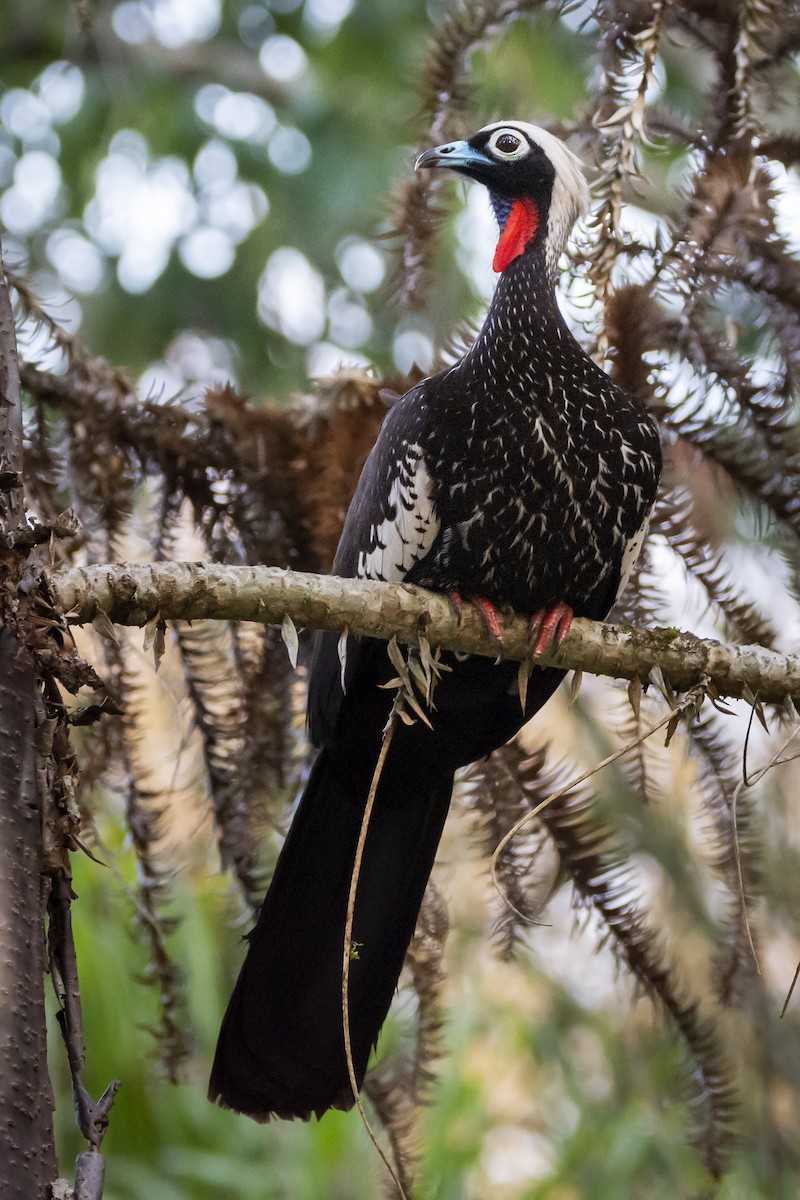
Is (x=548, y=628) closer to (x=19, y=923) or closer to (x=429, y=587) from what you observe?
(x=429, y=587)

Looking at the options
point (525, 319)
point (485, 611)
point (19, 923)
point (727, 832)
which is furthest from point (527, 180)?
point (19, 923)

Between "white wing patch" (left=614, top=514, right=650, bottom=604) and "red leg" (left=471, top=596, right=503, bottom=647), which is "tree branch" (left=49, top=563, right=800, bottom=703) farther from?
"white wing patch" (left=614, top=514, right=650, bottom=604)

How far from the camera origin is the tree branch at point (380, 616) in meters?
1.63

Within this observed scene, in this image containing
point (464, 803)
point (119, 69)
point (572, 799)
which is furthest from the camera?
point (119, 69)

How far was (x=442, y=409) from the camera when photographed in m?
2.33

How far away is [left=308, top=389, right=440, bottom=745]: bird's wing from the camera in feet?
7.56

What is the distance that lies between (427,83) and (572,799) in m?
1.43

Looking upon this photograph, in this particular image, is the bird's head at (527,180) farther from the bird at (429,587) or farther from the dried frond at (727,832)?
the dried frond at (727,832)

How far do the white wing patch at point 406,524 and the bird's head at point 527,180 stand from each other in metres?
0.60

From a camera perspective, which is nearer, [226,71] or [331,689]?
[331,689]

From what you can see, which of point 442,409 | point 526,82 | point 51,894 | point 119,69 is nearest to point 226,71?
point 119,69

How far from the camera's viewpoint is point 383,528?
233cm

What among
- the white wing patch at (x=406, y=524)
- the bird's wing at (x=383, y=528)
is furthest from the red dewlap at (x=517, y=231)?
the white wing patch at (x=406, y=524)

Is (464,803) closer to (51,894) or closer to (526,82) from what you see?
(51,894)
